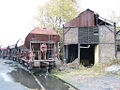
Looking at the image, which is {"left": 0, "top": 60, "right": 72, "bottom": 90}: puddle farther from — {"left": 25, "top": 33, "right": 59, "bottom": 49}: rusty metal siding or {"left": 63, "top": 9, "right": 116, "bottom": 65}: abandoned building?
{"left": 63, "top": 9, "right": 116, "bottom": 65}: abandoned building

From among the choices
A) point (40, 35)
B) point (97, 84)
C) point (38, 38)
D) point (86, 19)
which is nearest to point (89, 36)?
point (86, 19)

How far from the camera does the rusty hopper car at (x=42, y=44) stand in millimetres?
12289

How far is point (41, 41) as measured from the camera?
1277 centimetres

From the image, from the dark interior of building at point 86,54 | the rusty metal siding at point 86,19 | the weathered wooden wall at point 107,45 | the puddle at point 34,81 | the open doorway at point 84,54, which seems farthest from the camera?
the dark interior of building at point 86,54

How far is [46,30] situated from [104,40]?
7.12m

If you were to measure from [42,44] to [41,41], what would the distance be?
0.35m

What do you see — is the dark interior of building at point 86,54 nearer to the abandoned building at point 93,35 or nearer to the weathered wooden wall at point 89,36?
the abandoned building at point 93,35

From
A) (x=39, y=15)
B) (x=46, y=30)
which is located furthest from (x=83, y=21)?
(x=39, y=15)

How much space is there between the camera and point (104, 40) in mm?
16672

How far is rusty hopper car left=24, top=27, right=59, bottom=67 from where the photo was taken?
40.3 ft

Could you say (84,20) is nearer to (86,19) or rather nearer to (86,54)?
(86,19)

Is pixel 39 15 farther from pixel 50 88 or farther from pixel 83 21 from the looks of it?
pixel 50 88

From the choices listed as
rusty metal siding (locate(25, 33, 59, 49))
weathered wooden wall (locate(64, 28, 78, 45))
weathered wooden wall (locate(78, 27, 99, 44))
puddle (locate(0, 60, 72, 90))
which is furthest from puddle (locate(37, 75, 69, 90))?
weathered wooden wall (locate(78, 27, 99, 44))

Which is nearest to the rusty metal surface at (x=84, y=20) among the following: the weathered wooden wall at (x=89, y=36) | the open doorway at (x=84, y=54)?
the weathered wooden wall at (x=89, y=36)
